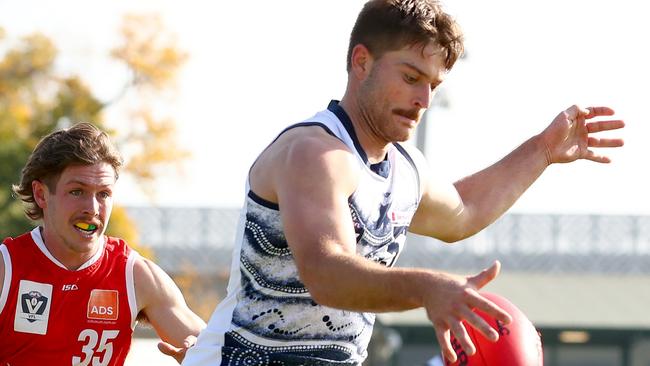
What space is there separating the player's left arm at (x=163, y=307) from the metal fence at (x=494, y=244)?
2493 centimetres

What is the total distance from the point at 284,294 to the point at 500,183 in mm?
1597

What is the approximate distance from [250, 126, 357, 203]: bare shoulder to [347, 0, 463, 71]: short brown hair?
1.27 ft

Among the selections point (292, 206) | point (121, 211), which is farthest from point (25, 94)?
point (292, 206)

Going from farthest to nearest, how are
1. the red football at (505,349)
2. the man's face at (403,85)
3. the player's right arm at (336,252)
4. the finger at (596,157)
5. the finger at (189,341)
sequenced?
the finger at (596,157) → the finger at (189,341) → the red football at (505,349) → the man's face at (403,85) → the player's right arm at (336,252)

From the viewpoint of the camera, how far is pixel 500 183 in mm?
7023

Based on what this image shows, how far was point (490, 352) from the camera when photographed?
608cm

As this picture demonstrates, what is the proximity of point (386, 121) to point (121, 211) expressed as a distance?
2764 cm

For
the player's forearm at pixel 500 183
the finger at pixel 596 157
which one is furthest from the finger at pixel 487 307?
the finger at pixel 596 157

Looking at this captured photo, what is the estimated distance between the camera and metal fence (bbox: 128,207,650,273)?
1366 inches

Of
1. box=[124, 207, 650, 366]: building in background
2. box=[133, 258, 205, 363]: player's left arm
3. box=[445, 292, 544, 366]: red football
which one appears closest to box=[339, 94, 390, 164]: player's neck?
box=[445, 292, 544, 366]: red football

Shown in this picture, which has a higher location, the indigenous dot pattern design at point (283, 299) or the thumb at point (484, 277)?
the thumb at point (484, 277)

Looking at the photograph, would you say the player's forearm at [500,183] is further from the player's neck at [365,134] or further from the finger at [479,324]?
the finger at [479,324]

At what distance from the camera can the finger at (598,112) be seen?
7.16 metres

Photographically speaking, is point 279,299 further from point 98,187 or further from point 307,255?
point 98,187
